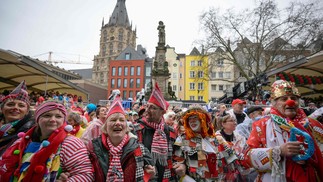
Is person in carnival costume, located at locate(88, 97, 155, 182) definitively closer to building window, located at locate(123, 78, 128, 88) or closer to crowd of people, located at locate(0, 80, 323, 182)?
crowd of people, located at locate(0, 80, 323, 182)

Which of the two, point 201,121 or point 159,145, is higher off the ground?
point 201,121

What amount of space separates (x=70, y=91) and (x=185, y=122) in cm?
1925

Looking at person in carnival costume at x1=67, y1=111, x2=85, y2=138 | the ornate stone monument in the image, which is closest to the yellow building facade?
the ornate stone monument

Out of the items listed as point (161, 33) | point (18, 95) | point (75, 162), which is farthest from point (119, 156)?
point (161, 33)

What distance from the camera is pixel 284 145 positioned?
205cm

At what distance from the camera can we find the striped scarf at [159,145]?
8.41 ft

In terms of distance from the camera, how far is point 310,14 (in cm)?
1916

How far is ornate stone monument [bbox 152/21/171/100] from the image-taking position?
2010 cm

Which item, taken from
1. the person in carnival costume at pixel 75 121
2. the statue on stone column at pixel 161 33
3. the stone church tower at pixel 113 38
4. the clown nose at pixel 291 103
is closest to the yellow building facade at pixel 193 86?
the statue on stone column at pixel 161 33

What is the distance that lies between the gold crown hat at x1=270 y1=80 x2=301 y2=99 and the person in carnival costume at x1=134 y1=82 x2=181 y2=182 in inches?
56.4

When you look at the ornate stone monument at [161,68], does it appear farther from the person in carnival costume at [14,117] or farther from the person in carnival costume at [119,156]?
the person in carnival costume at [119,156]

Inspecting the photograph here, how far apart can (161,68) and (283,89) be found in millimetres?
18662

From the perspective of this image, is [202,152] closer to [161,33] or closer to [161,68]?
[161,68]

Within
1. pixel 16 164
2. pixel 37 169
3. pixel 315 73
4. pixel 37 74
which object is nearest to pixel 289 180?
pixel 37 169
